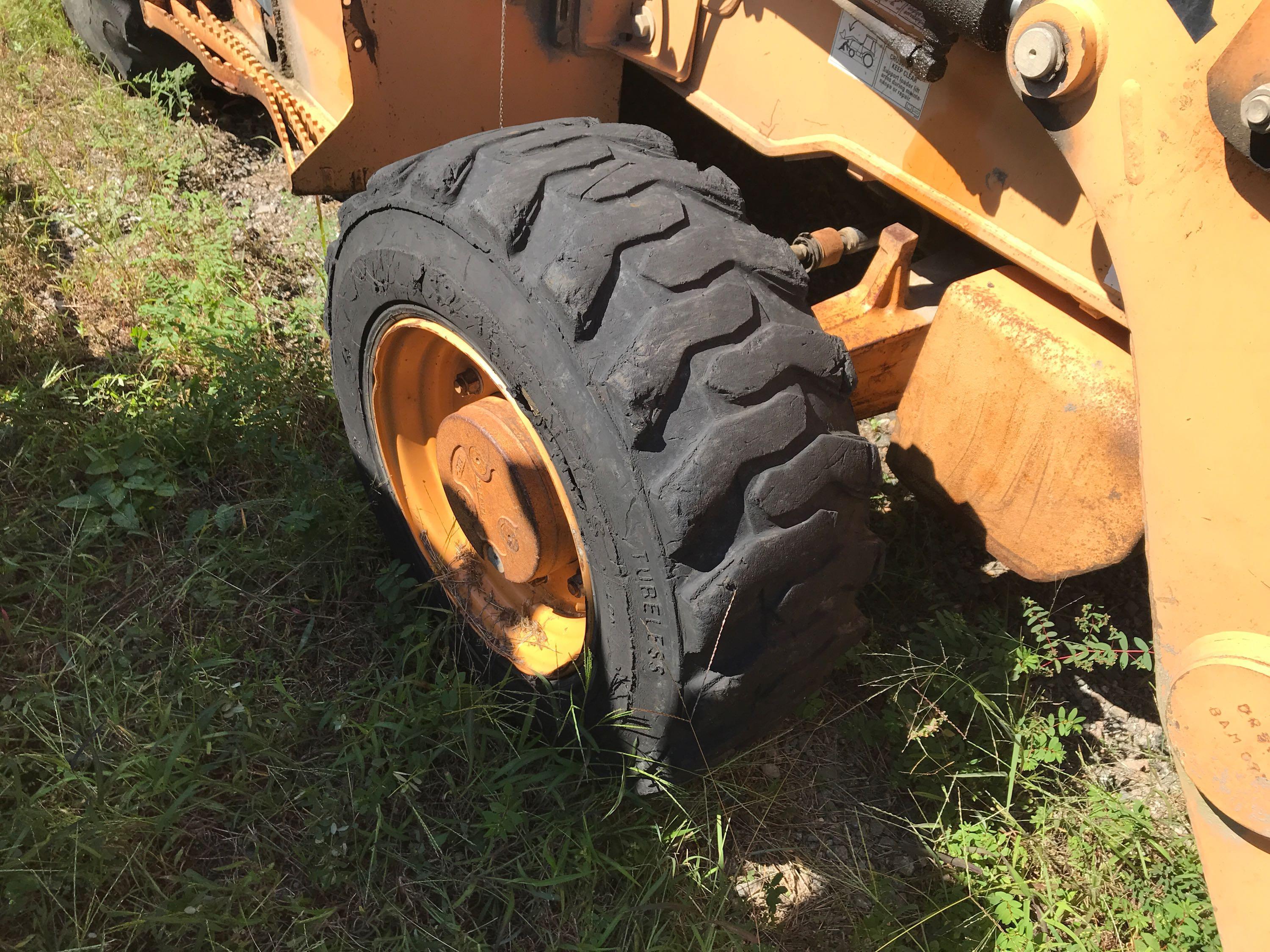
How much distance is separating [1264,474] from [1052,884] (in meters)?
1.32

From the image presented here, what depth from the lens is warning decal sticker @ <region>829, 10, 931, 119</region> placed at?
5.63 ft

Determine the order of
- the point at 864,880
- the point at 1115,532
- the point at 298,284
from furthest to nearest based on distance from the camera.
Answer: the point at 298,284 < the point at 864,880 < the point at 1115,532

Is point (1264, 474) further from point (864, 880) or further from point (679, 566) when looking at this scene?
point (864, 880)

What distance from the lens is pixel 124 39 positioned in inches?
152

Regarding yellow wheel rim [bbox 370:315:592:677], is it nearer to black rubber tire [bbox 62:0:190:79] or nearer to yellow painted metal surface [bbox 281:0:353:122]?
yellow painted metal surface [bbox 281:0:353:122]

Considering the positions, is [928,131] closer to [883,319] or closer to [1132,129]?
[883,319]

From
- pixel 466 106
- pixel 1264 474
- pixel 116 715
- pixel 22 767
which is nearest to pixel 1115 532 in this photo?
pixel 1264 474

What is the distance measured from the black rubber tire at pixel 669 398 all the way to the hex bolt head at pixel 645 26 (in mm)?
470

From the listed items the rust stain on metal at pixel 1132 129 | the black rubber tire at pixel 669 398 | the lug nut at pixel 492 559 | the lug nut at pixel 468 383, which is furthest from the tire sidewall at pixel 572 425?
the rust stain on metal at pixel 1132 129

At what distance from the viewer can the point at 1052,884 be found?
83.9 inches

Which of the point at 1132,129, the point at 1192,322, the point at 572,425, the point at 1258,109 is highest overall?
the point at 1258,109

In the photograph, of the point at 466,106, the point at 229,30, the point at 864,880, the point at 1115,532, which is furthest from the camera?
the point at 229,30

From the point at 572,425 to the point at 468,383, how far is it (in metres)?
0.75

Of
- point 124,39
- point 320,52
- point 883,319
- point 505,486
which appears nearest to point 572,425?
point 505,486
